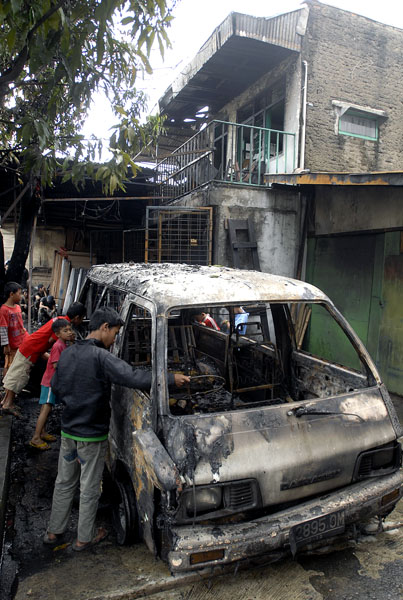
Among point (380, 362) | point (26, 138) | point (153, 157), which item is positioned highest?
point (153, 157)

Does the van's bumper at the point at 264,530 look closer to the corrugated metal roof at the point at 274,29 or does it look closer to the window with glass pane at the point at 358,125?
the corrugated metal roof at the point at 274,29

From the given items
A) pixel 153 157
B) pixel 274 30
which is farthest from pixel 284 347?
pixel 153 157

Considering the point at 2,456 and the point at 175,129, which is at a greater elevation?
the point at 175,129

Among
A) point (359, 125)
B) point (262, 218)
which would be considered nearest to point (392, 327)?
point (262, 218)

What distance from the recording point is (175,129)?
13516 millimetres

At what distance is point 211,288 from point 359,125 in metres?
8.50

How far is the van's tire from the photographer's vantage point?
276 cm

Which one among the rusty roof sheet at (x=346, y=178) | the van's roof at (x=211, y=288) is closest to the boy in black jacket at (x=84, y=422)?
the van's roof at (x=211, y=288)

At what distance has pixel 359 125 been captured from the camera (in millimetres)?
9523

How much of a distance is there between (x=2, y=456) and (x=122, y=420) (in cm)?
165

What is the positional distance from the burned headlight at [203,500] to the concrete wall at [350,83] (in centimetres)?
799

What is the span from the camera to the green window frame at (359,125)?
9305 millimetres

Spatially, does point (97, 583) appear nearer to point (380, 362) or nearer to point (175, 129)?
point (380, 362)

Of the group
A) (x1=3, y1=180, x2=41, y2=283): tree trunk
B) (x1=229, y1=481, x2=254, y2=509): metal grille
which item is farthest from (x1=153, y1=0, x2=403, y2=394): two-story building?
(x1=229, y1=481, x2=254, y2=509): metal grille
